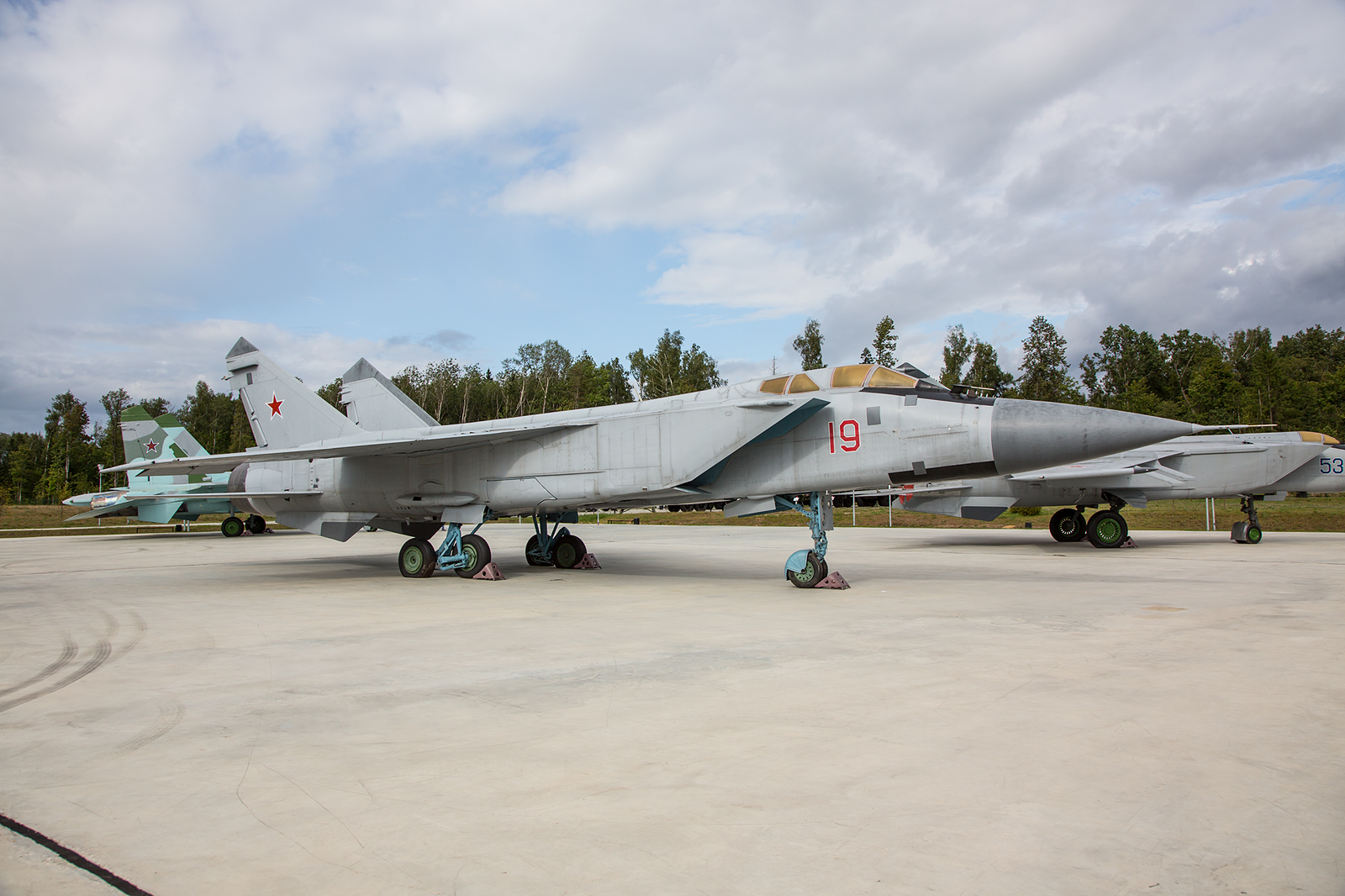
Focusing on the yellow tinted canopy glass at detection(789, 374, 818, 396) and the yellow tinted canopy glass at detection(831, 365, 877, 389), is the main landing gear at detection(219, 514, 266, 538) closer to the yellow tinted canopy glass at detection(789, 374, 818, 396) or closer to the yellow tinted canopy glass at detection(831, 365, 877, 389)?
the yellow tinted canopy glass at detection(789, 374, 818, 396)

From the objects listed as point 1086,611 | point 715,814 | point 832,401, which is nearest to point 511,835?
point 715,814

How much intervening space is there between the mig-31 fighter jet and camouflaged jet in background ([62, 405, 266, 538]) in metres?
14.5

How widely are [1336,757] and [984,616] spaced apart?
4.10 meters

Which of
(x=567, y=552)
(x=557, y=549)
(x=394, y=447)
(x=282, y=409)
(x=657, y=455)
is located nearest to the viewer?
(x=657, y=455)

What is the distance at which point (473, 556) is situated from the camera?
12211 millimetres

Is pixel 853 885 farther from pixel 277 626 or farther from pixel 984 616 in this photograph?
→ pixel 277 626

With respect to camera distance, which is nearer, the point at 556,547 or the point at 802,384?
the point at 802,384

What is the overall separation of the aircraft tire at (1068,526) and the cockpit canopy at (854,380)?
31.1ft

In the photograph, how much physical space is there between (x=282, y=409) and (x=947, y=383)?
1294 inches

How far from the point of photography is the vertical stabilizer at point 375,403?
46.6 feet

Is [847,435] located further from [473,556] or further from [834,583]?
[473,556]

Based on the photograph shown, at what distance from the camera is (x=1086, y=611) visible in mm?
7793

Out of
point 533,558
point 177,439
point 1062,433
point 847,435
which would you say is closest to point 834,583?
point 847,435

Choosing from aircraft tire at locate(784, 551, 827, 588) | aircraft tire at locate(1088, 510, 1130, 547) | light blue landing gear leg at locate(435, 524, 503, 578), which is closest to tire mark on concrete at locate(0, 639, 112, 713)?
light blue landing gear leg at locate(435, 524, 503, 578)
